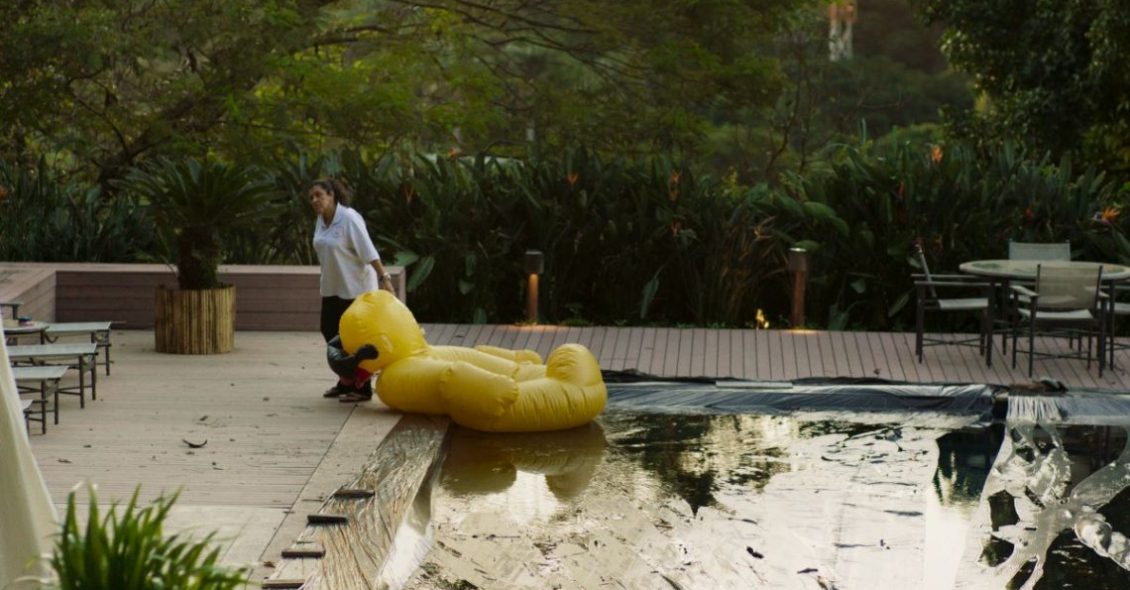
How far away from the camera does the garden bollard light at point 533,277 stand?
45.4ft

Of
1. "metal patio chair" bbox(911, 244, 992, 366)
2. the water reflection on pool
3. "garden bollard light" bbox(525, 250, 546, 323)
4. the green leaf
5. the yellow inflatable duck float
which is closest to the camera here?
the water reflection on pool

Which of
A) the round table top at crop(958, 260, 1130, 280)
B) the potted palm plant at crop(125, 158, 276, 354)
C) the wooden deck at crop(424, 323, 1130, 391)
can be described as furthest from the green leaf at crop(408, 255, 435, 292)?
the round table top at crop(958, 260, 1130, 280)

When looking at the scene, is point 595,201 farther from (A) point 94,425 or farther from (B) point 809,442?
(A) point 94,425

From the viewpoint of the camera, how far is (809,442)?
33.0 ft

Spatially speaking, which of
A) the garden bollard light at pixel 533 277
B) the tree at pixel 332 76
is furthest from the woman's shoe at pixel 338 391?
the tree at pixel 332 76

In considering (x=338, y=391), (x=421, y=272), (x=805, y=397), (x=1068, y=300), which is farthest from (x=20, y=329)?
(x=1068, y=300)

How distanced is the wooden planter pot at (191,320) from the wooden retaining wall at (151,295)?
114 centimetres

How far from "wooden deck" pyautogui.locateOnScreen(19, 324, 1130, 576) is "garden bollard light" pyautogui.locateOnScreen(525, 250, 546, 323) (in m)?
0.27

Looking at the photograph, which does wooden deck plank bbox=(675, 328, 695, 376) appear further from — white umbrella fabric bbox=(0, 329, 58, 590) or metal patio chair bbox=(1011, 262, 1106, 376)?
white umbrella fabric bbox=(0, 329, 58, 590)

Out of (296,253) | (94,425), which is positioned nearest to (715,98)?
(296,253)

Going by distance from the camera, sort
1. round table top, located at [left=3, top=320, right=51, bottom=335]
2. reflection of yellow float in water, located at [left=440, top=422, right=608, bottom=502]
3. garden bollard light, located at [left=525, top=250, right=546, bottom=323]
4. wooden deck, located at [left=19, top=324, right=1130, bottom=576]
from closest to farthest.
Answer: wooden deck, located at [left=19, top=324, right=1130, bottom=576], reflection of yellow float in water, located at [left=440, top=422, right=608, bottom=502], round table top, located at [left=3, top=320, right=51, bottom=335], garden bollard light, located at [left=525, top=250, right=546, bottom=323]

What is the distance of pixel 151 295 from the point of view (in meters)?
13.5

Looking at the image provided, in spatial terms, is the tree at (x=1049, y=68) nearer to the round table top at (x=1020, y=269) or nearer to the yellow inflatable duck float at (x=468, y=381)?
the round table top at (x=1020, y=269)

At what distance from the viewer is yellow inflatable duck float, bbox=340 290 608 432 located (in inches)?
383
